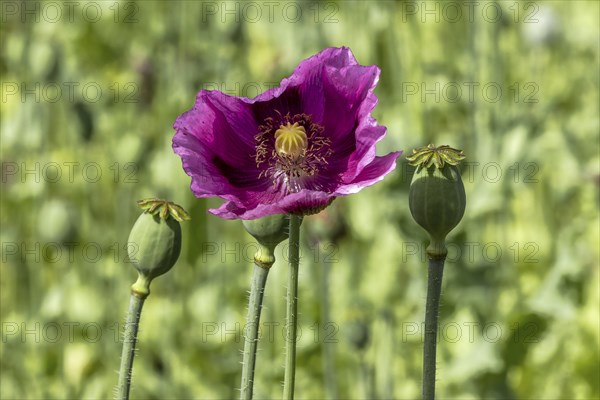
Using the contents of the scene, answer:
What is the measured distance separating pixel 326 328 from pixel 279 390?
0.90 feet

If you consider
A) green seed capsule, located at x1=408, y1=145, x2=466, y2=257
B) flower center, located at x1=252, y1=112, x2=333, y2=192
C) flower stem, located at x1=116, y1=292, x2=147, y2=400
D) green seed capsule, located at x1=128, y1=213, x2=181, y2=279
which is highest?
flower center, located at x1=252, y1=112, x2=333, y2=192

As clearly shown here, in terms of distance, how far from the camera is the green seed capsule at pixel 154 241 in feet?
2.30

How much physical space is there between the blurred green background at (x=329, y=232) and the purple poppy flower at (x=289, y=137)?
0.51 meters

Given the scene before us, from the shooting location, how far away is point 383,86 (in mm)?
2201

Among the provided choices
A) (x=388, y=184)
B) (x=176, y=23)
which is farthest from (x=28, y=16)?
(x=388, y=184)

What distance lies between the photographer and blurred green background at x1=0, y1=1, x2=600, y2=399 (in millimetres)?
1471

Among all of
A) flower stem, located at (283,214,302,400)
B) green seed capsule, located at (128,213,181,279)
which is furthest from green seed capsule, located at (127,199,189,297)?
flower stem, located at (283,214,302,400)

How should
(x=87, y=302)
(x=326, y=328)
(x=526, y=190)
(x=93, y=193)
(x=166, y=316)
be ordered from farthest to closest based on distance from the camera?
1. (x=93, y=193)
2. (x=526, y=190)
3. (x=166, y=316)
4. (x=87, y=302)
5. (x=326, y=328)

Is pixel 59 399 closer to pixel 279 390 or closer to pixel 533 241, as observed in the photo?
pixel 279 390

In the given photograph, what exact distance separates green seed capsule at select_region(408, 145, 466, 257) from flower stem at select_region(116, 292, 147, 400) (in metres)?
0.23

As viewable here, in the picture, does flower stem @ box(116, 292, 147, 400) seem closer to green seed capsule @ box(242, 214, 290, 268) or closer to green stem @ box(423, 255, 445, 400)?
green seed capsule @ box(242, 214, 290, 268)

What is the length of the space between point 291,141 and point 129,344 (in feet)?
0.65

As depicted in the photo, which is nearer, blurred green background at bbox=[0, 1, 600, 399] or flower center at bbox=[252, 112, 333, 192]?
flower center at bbox=[252, 112, 333, 192]

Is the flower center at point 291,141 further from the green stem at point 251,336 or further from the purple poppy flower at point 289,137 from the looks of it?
the green stem at point 251,336
